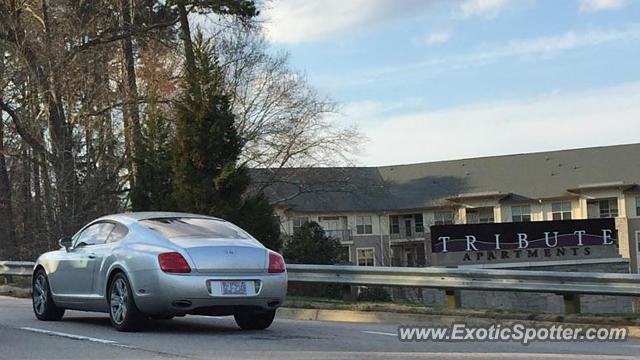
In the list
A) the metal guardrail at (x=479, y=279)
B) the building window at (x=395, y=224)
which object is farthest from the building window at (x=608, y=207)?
the metal guardrail at (x=479, y=279)

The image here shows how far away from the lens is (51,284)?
11.8m

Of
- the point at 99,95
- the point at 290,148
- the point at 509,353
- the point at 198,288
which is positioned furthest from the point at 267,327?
the point at 290,148

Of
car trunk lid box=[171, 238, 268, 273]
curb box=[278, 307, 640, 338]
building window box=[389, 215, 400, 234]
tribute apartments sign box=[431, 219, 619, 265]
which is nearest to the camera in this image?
car trunk lid box=[171, 238, 268, 273]

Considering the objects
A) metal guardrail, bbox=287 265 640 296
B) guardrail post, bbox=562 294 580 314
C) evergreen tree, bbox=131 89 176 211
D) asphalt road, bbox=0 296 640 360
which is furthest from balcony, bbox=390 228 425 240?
asphalt road, bbox=0 296 640 360

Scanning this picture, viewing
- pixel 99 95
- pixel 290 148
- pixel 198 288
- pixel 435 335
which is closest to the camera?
pixel 198 288

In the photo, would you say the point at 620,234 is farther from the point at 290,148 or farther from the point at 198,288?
the point at 198,288

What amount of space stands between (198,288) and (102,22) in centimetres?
2504

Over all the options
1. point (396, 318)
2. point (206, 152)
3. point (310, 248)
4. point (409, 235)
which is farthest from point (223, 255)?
point (409, 235)

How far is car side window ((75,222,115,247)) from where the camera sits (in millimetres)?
11078

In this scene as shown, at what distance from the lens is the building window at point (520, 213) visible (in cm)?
6850

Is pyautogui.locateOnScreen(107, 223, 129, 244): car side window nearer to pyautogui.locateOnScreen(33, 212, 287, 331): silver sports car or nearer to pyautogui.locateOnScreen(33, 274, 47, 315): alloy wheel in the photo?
pyautogui.locateOnScreen(33, 212, 287, 331): silver sports car

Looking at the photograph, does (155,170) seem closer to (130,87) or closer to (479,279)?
(130,87)

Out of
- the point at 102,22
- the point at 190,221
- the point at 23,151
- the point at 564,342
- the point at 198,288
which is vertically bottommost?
the point at 564,342

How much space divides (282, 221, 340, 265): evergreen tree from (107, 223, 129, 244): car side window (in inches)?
703
